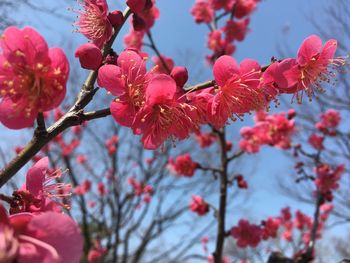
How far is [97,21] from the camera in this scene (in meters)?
1.41

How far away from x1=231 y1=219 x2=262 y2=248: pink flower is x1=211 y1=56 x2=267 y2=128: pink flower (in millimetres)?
2864

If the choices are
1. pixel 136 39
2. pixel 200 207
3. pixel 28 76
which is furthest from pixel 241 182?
pixel 28 76

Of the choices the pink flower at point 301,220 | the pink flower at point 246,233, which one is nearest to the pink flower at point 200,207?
the pink flower at point 246,233

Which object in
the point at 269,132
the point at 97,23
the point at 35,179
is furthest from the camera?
the point at 269,132

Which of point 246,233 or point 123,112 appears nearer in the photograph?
point 123,112

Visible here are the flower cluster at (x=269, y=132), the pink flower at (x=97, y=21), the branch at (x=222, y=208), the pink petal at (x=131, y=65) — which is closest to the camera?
the pink petal at (x=131, y=65)

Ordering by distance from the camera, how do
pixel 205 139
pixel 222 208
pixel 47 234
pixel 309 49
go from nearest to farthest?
pixel 47 234 → pixel 309 49 → pixel 222 208 → pixel 205 139

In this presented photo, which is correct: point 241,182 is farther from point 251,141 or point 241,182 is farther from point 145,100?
point 145,100

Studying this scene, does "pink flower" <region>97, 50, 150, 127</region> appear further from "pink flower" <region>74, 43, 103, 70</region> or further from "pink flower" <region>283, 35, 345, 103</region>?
"pink flower" <region>283, 35, 345, 103</region>

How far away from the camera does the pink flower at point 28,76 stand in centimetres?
95

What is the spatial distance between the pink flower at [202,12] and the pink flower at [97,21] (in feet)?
12.5

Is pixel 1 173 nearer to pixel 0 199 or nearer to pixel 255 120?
pixel 0 199

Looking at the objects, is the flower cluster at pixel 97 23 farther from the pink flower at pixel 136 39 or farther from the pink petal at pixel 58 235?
the pink flower at pixel 136 39

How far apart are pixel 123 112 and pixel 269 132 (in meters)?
3.22
